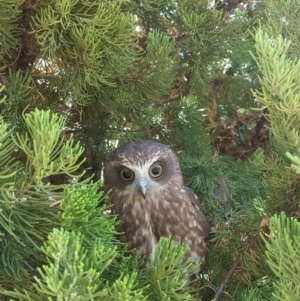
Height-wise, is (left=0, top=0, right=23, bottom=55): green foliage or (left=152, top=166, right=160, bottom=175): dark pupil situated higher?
(left=0, top=0, right=23, bottom=55): green foliage

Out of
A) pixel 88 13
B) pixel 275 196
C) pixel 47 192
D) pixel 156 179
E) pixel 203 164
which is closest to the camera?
pixel 47 192

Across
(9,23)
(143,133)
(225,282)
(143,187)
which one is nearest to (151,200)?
(143,187)

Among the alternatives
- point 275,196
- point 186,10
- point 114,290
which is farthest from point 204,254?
point 114,290

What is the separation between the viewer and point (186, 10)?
1.26 metres

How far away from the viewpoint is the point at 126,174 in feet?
4.83

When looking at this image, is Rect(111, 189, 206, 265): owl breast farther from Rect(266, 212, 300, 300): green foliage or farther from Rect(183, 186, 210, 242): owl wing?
Rect(266, 212, 300, 300): green foliage

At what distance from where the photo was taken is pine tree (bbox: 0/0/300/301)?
0.69m

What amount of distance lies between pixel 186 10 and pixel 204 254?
72 centimetres

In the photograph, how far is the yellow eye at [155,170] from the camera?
148 cm

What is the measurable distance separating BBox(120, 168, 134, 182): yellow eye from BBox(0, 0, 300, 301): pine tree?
0.09 m

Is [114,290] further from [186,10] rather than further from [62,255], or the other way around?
[186,10]

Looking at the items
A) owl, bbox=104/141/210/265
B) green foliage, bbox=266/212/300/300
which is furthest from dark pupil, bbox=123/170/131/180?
green foliage, bbox=266/212/300/300

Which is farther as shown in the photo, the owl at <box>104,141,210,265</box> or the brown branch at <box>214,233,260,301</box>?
the owl at <box>104,141,210,265</box>

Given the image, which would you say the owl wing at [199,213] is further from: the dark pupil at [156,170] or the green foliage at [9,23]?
the green foliage at [9,23]
